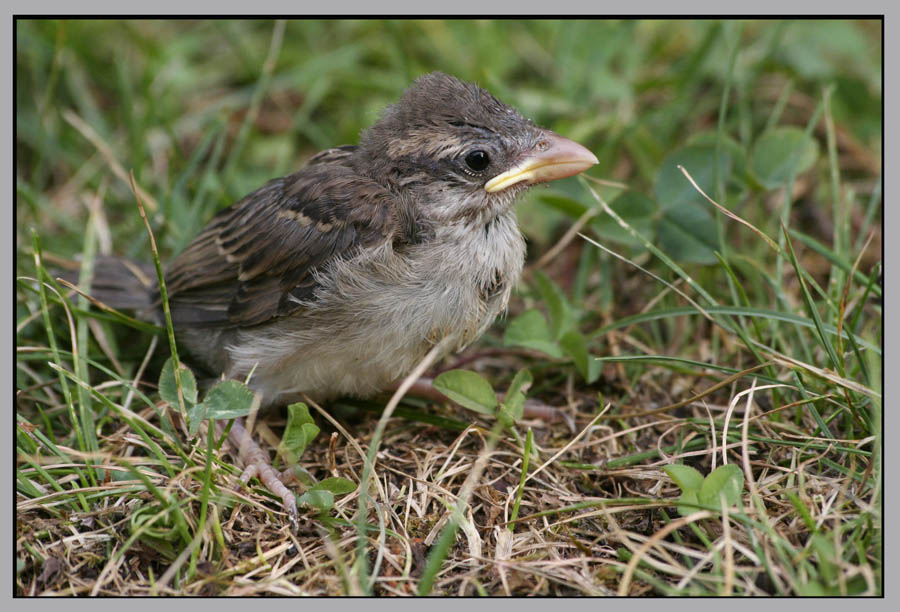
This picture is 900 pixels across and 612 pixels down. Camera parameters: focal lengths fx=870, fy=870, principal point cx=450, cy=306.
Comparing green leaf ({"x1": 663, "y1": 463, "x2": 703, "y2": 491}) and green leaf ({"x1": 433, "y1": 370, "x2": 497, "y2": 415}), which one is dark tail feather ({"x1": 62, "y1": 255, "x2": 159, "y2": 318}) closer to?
green leaf ({"x1": 433, "y1": 370, "x2": 497, "y2": 415})

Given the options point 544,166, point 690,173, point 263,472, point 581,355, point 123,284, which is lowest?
point 263,472

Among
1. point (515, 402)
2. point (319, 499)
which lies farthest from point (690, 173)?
point (319, 499)

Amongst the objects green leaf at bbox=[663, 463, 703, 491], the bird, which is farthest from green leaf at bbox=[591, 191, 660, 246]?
green leaf at bbox=[663, 463, 703, 491]

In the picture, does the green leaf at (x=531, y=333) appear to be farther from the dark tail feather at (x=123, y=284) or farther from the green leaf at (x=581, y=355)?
the dark tail feather at (x=123, y=284)

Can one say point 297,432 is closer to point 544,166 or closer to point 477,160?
point 477,160

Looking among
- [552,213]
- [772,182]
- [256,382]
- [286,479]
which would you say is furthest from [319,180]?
[772,182]
